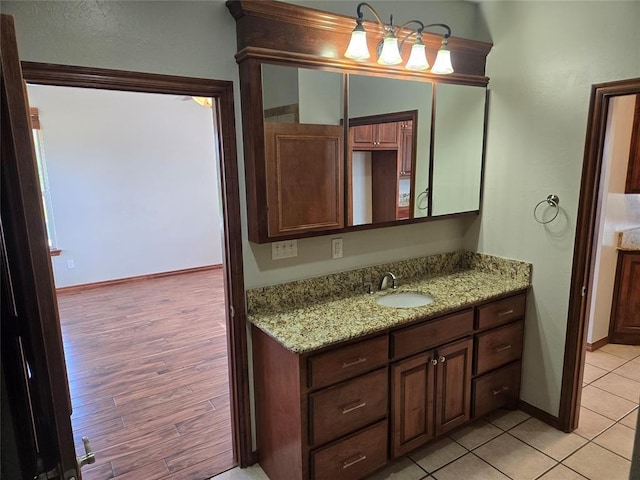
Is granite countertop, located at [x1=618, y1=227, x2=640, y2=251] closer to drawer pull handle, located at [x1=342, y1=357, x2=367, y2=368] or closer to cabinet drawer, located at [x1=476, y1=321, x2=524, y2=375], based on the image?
cabinet drawer, located at [x1=476, y1=321, x2=524, y2=375]

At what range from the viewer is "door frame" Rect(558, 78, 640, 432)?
7.14 ft

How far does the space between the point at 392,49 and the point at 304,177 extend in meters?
0.74

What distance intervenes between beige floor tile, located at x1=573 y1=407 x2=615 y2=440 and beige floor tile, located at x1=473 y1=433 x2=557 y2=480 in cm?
39

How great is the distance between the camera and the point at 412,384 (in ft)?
7.17

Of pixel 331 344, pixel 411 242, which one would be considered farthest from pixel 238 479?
pixel 411 242

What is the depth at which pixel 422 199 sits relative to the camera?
8.34ft

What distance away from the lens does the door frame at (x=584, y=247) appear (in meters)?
2.18

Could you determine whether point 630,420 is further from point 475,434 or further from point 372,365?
point 372,365

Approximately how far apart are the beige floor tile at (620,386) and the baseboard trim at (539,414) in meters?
0.71

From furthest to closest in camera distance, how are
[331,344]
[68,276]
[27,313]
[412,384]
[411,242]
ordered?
[68,276], [411,242], [412,384], [331,344], [27,313]

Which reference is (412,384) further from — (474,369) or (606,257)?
(606,257)

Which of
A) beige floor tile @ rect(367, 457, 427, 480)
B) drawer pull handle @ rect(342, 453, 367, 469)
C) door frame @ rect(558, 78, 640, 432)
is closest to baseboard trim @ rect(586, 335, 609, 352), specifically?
door frame @ rect(558, 78, 640, 432)

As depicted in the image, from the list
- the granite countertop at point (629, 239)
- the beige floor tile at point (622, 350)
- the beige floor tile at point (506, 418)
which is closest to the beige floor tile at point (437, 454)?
the beige floor tile at point (506, 418)

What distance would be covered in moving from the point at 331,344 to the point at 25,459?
116cm
